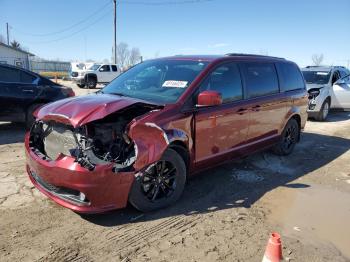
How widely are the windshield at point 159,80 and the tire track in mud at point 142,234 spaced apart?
1.44 m

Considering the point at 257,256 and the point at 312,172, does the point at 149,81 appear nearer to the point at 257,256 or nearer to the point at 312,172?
the point at 257,256

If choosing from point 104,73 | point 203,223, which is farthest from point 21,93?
point 104,73

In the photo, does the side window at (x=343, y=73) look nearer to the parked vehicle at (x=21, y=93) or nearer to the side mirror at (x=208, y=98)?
the parked vehicle at (x=21, y=93)

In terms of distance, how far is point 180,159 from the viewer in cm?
431

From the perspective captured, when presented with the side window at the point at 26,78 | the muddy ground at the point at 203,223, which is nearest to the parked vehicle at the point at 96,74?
the side window at the point at 26,78

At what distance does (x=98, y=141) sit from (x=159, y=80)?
4.94 ft

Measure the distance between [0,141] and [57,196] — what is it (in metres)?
4.41

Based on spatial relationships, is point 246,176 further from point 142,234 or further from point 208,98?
point 142,234

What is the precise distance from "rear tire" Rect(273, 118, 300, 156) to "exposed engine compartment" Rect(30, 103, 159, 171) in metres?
3.56

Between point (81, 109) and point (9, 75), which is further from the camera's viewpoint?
point (9, 75)

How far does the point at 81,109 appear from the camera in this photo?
3818 millimetres

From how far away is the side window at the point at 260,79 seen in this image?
550cm

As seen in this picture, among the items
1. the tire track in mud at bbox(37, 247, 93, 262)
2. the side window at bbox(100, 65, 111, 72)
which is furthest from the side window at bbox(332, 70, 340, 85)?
the side window at bbox(100, 65, 111, 72)

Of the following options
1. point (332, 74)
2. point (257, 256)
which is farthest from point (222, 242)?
point (332, 74)
